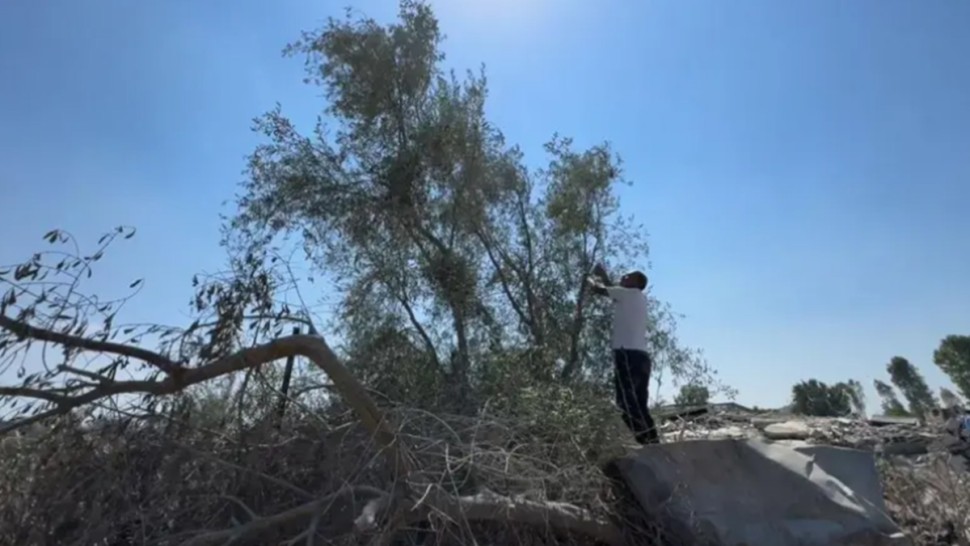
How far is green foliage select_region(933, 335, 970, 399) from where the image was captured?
32.1m

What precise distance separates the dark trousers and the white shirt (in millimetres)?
75

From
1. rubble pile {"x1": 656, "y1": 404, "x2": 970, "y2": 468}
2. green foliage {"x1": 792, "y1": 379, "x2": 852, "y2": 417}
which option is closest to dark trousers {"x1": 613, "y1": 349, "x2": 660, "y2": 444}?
rubble pile {"x1": 656, "y1": 404, "x2": 970, "y2": 468}

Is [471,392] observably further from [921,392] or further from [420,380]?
[921,392]

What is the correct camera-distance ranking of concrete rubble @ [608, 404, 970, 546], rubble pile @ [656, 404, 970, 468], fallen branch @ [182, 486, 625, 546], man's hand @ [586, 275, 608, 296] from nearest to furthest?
fallen branch @ [182, 486, 625, 546], concrete rubble @ [608, 404, 970, 546], rubble pile @ [656, 404, 970, 468], man's hand @ [586, 275, 608, 296]

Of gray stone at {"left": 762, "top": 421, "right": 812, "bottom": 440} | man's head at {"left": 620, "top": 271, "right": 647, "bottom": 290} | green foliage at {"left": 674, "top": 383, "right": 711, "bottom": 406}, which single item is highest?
man's head at {"left": 620, "top": 271, "right": 647, "bottom": 290}

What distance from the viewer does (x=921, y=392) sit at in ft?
127

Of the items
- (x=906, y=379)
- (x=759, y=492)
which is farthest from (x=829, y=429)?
(x=906, y=379)

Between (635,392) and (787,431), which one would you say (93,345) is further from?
(787,431)

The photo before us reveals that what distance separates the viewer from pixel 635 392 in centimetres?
535

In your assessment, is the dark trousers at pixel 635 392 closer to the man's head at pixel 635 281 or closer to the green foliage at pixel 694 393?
the man's head at pixel 635 281

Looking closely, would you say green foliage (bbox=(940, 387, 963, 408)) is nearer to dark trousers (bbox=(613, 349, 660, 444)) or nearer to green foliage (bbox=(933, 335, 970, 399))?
dark trousers (bbox=(613, 349, 660, 444))

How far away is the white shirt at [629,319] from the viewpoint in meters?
5.55

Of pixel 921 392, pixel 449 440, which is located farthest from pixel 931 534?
pixel 921 392

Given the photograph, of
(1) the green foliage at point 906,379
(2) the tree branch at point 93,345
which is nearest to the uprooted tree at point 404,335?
(2) the tree branch at point 93,345
